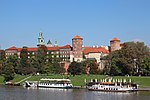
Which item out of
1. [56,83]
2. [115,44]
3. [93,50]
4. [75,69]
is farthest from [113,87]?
[93,50]

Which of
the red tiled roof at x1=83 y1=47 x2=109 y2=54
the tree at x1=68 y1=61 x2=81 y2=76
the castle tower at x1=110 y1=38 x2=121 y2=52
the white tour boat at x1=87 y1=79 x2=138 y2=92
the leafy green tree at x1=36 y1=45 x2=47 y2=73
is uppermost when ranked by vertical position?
the castle tower at x1=110 y1=38 x2=121 y2=52

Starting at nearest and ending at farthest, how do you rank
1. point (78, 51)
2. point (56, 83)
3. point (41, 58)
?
point (56, 83) < point (41, 58) < point (78, 51)

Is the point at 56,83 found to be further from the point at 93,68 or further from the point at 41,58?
the point at 41,58

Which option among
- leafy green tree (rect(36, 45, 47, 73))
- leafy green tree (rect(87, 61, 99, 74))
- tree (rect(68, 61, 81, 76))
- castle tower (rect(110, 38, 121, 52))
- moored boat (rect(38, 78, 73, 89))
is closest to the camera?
moored boat (rect(38, 78, 73, 89))

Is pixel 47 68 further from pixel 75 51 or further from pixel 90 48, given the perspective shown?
pixel 90 48

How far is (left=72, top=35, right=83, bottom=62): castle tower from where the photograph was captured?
132875 mm

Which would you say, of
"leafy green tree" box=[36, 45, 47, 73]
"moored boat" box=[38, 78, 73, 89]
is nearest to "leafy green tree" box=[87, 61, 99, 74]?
"leafy green tree" box=[36, 45, 47, 73]

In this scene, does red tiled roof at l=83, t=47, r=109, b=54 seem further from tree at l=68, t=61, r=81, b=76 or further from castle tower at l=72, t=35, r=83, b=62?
tree at l=68, t=61, r=81, b=76

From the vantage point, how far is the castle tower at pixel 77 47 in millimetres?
132875

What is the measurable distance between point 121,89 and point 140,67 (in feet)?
69.4

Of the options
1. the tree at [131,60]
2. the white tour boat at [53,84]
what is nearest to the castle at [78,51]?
the tree at [131,60]

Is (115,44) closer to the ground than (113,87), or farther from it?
farther from it

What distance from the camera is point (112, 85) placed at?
224ft

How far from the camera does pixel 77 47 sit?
13400cm
